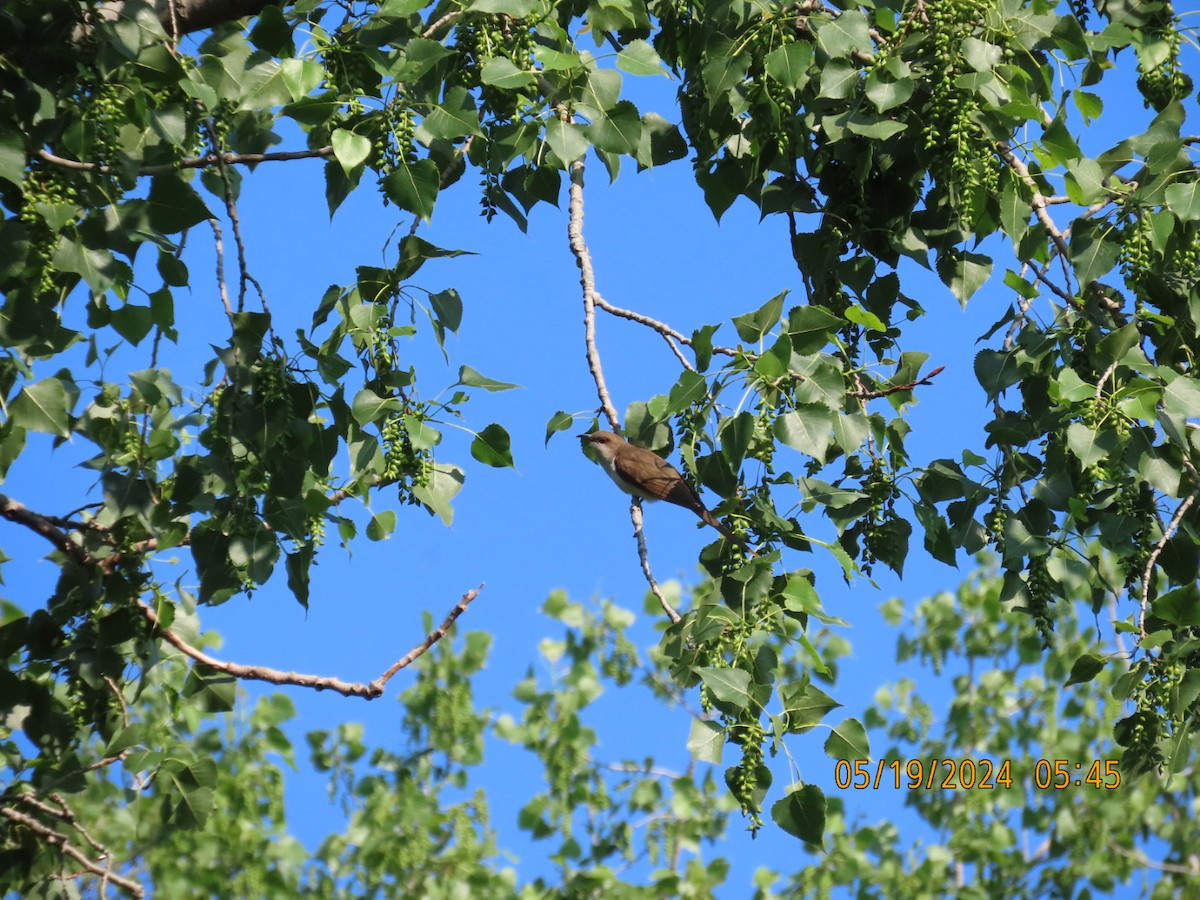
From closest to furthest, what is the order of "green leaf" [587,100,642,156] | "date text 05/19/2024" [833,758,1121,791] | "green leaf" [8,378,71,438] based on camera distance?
"green leaf" [587,100,642,156]
"green leaf" [8,378,71,438]
"date text 05/19/2024" [833,758,1121,791]

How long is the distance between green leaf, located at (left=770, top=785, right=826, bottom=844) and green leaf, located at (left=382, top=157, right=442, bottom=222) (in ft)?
5.80

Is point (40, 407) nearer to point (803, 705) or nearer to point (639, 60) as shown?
point (639, 60)

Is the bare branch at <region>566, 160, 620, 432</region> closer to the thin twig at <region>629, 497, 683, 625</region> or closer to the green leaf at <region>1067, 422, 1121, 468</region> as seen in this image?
the thin twig at <region>629, 497, 683, 625</region>

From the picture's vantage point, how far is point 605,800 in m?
10.1

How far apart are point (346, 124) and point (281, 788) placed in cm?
943

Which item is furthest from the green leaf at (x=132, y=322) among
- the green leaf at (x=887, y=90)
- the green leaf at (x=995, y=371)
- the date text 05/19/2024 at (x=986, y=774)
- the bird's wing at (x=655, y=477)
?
the date text 05/19/2024 at (x=986, y=774)

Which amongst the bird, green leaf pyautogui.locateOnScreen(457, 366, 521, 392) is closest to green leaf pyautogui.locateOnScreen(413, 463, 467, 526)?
green leaf pyautogui.locateOnScreen(457, 366, 521, 392)

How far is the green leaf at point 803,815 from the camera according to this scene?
9.94ft

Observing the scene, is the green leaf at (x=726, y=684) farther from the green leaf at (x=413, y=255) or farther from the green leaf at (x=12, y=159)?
the green leaf at (x=12, y=159)

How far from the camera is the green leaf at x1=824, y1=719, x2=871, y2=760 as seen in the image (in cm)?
304

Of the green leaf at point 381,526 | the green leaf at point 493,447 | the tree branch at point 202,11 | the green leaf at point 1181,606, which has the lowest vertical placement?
the green leaf at point 1181,606

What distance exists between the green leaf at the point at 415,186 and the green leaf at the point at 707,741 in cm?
148

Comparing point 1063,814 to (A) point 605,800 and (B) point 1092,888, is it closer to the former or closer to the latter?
(B) point 1092,888

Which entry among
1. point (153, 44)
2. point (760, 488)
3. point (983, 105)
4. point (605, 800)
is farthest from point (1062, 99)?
point (605, 800)
